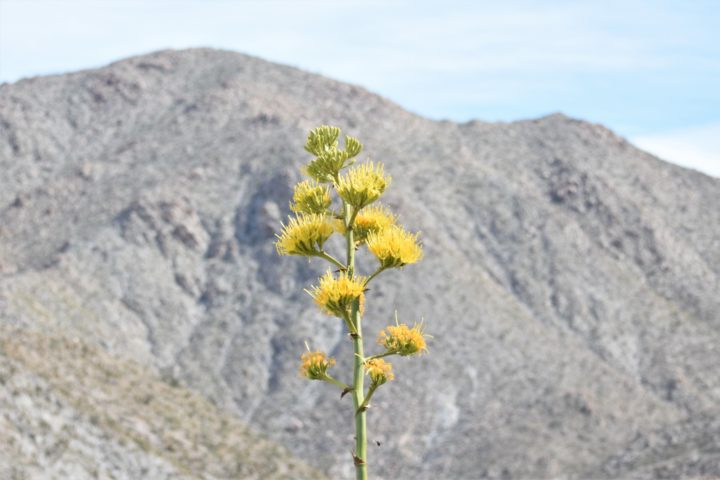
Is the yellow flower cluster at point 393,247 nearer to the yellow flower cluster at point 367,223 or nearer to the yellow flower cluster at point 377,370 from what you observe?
the yellow flower cluster at point 367,223

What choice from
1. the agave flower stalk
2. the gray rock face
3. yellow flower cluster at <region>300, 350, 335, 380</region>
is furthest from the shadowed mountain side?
the agave flower stalk

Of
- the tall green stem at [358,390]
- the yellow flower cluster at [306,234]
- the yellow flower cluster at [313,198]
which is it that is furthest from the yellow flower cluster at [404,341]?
the yellow flower cluster at [313,198]

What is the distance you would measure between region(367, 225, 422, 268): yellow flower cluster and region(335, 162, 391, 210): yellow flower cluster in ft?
0.96

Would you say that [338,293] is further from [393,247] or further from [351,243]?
[393,247]

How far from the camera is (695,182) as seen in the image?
89000mm

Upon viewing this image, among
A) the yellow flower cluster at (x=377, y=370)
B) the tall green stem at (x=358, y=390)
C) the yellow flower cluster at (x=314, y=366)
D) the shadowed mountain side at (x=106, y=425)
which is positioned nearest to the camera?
the tall green stem at (x=358, y=390)

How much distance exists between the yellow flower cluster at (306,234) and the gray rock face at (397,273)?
2575cm

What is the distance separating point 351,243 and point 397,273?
54.0 metres

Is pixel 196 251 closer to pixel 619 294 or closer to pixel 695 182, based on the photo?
pixel 619 294

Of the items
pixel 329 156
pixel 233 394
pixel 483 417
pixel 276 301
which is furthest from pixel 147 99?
pixel 329 156

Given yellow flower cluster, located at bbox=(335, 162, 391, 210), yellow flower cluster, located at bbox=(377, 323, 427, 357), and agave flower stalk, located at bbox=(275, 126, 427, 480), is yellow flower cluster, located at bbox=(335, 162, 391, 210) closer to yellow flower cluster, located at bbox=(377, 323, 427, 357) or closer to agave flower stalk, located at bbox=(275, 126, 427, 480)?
agave flower stalk, located at bbox=(275, 126, 427, 480)

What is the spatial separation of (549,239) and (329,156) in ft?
216

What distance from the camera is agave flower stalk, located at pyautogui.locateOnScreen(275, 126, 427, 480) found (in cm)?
671

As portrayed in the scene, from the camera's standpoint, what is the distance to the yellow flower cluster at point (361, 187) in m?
6.94
